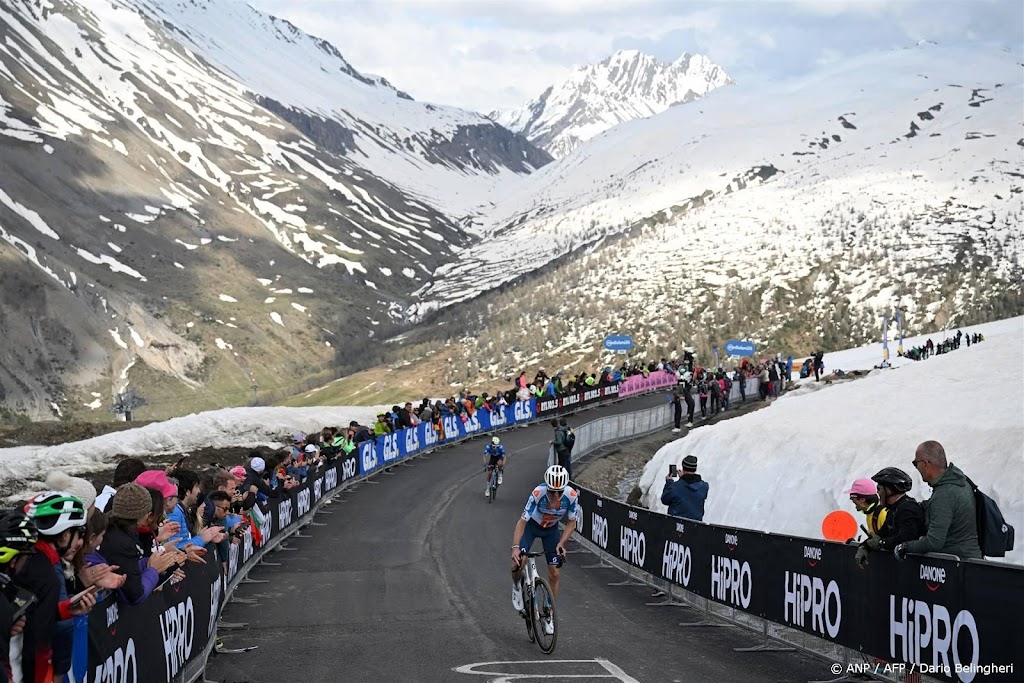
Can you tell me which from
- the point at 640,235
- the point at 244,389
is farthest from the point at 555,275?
the point at 244,389

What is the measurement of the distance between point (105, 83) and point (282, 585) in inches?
7778

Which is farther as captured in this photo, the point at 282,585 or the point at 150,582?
the point at 282,585

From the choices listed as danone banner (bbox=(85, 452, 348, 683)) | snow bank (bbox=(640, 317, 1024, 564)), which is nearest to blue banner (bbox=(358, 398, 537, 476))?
snow bank (bbox=(640, 317, 1024, 564))

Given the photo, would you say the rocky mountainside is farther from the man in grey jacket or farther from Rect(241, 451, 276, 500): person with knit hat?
the man in grey jacket

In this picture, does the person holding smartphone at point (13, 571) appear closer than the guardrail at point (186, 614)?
Yes

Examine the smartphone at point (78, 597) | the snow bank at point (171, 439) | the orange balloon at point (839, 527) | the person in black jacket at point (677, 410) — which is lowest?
the smartphone at point (78, 597)

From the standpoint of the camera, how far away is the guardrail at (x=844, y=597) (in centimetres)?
918

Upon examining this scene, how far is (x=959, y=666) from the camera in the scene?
9.55 meters

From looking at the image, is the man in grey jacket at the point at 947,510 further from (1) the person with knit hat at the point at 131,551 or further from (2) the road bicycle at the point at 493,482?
(2) the road bicycle at the point at 493,482

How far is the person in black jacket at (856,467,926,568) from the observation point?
10414mm

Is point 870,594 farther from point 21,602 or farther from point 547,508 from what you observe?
point 21,602

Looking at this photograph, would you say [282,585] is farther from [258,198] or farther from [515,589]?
[258,198]

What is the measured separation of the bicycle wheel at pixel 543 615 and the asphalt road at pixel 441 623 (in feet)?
0.51

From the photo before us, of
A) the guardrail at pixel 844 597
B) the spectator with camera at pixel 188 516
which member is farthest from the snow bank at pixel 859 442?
the spectator with camera at pixel 188 516
